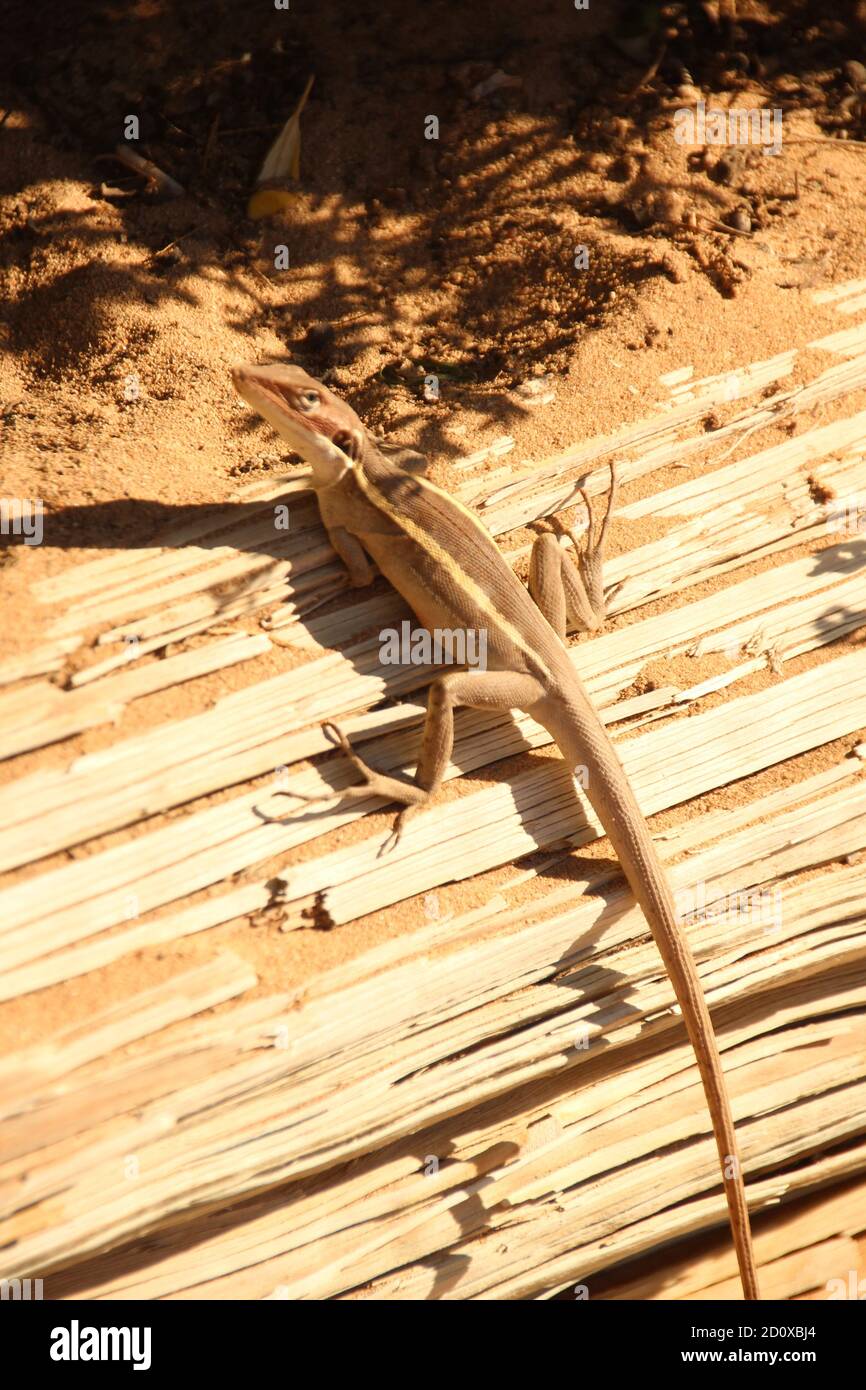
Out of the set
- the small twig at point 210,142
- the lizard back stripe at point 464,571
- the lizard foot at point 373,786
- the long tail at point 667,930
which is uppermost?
the small twig at point 210,142

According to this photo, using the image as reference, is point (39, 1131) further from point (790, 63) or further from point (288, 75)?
point (790, 63)

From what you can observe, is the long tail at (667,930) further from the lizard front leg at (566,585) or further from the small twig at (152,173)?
the small twig at (152,173)

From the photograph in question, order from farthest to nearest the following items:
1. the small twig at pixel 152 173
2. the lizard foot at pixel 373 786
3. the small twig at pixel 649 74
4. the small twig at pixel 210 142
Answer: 1. the small twig at pixel 649 74
2. the small twig at pixel 210 142
3. the small twig at pixel 152 173
4. the lizard foot at pixel 373 786

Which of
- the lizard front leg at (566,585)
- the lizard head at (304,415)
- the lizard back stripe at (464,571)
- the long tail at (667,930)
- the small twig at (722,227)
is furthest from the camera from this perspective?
the small twig at (722,227)

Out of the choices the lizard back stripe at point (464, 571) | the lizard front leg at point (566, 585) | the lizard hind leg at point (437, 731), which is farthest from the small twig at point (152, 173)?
the lizard hind leg at point (437, 731)

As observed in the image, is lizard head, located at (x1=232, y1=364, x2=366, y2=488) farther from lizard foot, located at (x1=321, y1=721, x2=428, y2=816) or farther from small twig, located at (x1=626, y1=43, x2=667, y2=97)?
small twig, located at (x1=626, y1=43, x2=667, y2=97)

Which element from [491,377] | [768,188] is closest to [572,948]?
[491,377]
